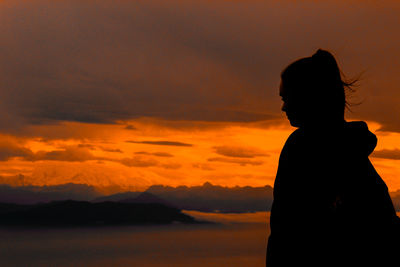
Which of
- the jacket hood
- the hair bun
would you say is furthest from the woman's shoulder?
the hair bun

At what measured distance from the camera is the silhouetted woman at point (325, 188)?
242 inches

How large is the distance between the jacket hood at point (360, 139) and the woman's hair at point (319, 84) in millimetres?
143

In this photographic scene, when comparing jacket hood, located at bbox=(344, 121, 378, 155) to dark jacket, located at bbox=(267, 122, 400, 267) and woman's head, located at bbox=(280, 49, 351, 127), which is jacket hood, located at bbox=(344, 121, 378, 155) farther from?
woman's head, located at bbox=(280, 49, 351, 127)

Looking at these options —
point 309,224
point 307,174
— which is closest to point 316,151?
point 307,174

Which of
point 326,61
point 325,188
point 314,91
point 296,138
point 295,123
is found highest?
point 326,61

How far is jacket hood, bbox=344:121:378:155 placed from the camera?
632 centimetres

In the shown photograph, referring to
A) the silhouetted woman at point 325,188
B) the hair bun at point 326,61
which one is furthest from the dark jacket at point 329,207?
the hair bun at point 326,61

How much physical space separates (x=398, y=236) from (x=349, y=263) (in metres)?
0.45

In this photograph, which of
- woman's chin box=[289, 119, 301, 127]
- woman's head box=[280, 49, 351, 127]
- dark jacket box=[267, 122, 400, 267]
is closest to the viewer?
dark jacket box=[267, 122, 400, 267]

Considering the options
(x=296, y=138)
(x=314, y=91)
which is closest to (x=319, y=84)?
(x=314, y=91)

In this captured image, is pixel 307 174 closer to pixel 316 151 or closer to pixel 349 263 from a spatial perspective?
pixel 316 151

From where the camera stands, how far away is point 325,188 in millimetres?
6199

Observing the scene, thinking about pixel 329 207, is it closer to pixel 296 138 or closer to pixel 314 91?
pixel 296 138

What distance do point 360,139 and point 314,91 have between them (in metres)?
0.53
